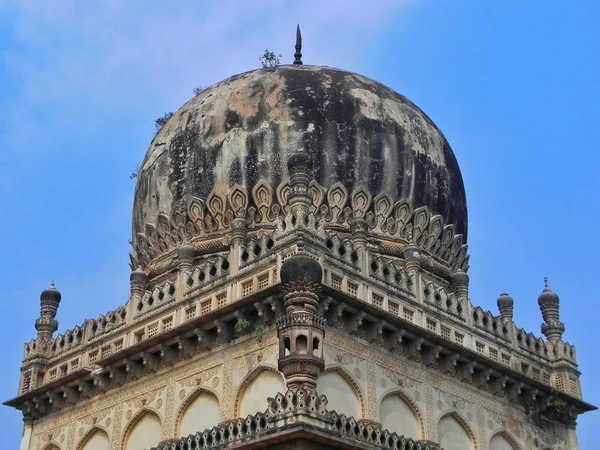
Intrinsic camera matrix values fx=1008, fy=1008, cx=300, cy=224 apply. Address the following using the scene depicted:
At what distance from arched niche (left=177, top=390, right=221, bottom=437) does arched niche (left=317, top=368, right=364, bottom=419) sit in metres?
1.85

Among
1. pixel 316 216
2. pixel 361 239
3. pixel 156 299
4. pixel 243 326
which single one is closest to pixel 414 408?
pixel 361 239

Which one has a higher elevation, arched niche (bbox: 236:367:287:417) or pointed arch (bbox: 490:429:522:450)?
pointed arch (bbox: 490:429:522:450)

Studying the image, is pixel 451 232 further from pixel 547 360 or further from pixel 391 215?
pixel 547 360

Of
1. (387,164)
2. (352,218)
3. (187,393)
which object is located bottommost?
(187,393)

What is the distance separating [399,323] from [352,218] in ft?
9.90

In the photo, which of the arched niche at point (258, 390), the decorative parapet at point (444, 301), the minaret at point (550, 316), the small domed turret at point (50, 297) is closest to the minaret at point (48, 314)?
the small domed turret at point (50, 297)

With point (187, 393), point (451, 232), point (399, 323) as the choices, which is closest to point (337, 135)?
point (451, 232)

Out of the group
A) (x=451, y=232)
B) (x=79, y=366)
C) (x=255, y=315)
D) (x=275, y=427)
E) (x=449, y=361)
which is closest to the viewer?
(x=275, y=427)

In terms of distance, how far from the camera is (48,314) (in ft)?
64.7

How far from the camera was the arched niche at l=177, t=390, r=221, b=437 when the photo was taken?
15.7m

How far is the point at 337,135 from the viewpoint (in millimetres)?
18984

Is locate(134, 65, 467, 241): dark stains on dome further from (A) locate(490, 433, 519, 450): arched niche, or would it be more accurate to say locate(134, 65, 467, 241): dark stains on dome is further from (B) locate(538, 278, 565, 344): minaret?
(A) locate(490, 433, 519, 450): arched niche

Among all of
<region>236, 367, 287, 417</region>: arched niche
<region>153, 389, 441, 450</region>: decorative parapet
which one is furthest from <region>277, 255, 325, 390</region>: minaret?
<region>236, 367, 287, 417</region>: arched niche

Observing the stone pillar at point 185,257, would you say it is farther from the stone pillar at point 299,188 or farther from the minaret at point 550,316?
the minaret at point 550,316
